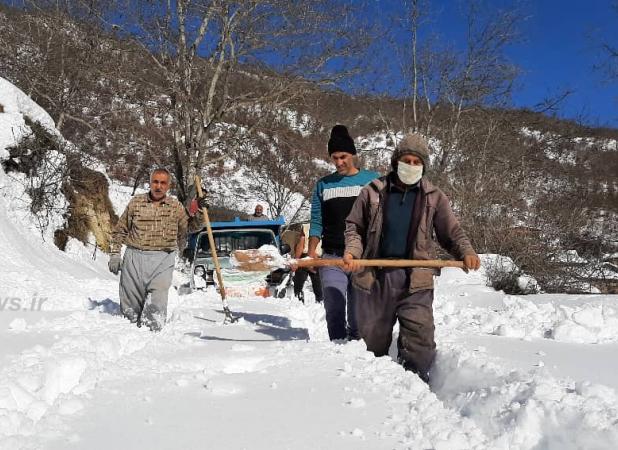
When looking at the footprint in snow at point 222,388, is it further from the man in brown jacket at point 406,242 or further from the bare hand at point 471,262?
the bare hand at point 471,262

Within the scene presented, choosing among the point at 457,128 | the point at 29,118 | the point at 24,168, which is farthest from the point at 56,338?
the point at 457,128

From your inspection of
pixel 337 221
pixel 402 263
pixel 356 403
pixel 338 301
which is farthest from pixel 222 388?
pixel 337 221

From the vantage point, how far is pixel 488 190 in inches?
527

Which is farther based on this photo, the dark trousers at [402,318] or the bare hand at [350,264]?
the dark trousers at [402,318]

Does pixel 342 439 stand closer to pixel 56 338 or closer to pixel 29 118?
pixel 56 338

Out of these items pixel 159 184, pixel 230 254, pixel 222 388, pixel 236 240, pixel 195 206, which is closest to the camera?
pixel 222 388

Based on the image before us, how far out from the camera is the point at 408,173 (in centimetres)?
373

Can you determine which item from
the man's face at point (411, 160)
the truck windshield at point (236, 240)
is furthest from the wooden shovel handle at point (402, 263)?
the truck windshield at point (236, 240)

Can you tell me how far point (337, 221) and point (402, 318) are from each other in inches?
43.8

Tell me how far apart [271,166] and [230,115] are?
10159 millimetres

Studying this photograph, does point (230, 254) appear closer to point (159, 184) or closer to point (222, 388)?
point (159, 184)

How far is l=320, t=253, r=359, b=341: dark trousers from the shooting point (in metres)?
4.68

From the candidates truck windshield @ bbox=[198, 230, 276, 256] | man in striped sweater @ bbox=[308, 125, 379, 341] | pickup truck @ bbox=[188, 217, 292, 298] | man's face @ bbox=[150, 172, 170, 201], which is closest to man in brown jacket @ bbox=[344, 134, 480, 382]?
man in striped sweater @ bbox=[308, 125, 379, 341]

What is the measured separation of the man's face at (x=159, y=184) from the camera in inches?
225
